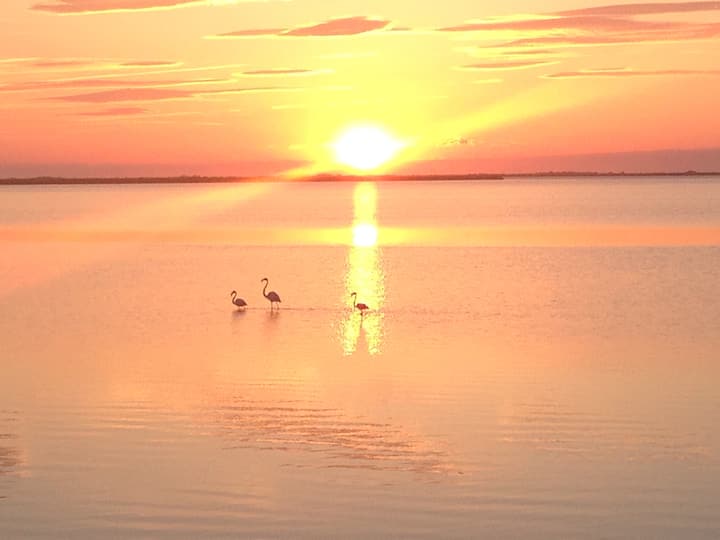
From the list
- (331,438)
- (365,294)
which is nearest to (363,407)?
(331,438)

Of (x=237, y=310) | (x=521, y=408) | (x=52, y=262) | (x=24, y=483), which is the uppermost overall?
(x=52, y=262)

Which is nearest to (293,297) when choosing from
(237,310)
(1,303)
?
(237,310)

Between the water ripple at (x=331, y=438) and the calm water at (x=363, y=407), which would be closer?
the calm water at (x=363, y=407)

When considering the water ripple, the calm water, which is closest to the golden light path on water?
the calm water

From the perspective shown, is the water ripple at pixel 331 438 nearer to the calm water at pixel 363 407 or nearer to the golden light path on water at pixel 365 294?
the calm water at pixel 363 407

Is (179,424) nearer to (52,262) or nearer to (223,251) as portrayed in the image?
(52,262)

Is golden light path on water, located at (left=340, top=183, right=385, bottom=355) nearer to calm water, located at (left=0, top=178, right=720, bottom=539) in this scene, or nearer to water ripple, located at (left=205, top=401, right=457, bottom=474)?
calm water, located at (left=0, top=178, right=720, bottom=539)

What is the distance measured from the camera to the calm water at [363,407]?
35.6ft

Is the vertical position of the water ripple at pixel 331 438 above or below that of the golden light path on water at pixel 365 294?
below

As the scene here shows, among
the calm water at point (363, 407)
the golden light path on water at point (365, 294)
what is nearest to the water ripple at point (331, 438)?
the calm water at point (363, 407)

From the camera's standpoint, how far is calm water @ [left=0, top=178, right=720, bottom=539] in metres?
10.8

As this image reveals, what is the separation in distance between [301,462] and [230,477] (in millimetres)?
798

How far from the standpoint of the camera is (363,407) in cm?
1539

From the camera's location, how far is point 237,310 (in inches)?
1096
